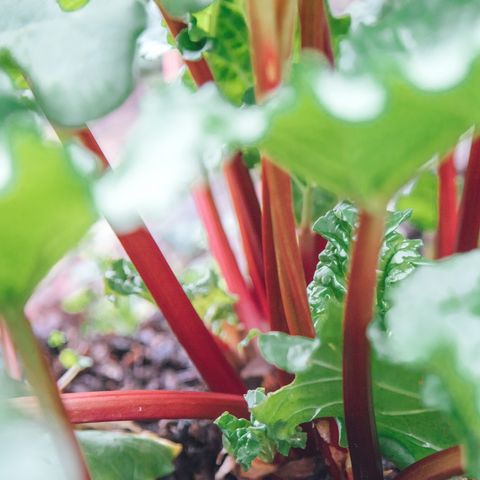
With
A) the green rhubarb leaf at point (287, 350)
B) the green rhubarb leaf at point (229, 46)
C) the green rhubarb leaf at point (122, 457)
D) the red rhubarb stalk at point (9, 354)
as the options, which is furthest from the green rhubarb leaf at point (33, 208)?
the red rhubarb stalk at point (9, 354)

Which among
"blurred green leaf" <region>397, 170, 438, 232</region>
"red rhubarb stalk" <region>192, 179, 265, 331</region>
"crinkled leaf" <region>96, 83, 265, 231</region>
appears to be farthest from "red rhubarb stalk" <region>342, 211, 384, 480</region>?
"blurred green leaf" <region>397, 170, 438, 232</region>

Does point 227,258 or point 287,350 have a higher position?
point 287,350

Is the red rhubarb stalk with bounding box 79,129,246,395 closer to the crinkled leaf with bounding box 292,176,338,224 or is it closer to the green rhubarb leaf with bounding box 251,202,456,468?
the green rhubarb leaf with bounding box 251,202,456,468

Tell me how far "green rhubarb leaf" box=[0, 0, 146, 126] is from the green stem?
0.43ft

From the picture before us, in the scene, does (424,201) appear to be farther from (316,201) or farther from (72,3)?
(72,3)

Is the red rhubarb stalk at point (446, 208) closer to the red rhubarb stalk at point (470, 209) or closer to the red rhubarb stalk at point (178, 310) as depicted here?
the red rhubarb stalk at point (470, 209)

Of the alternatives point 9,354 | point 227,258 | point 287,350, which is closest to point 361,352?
point 287,350

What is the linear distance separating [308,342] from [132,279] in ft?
1.14

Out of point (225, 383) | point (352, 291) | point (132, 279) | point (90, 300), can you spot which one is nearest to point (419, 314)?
point (352, 291)

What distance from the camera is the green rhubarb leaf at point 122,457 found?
0.43 meters

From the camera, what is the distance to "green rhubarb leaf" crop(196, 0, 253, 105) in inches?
22.1

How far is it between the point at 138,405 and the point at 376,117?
332 mm

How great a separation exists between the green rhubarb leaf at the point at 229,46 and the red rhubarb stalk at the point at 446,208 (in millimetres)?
307

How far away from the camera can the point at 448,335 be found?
0.20m
